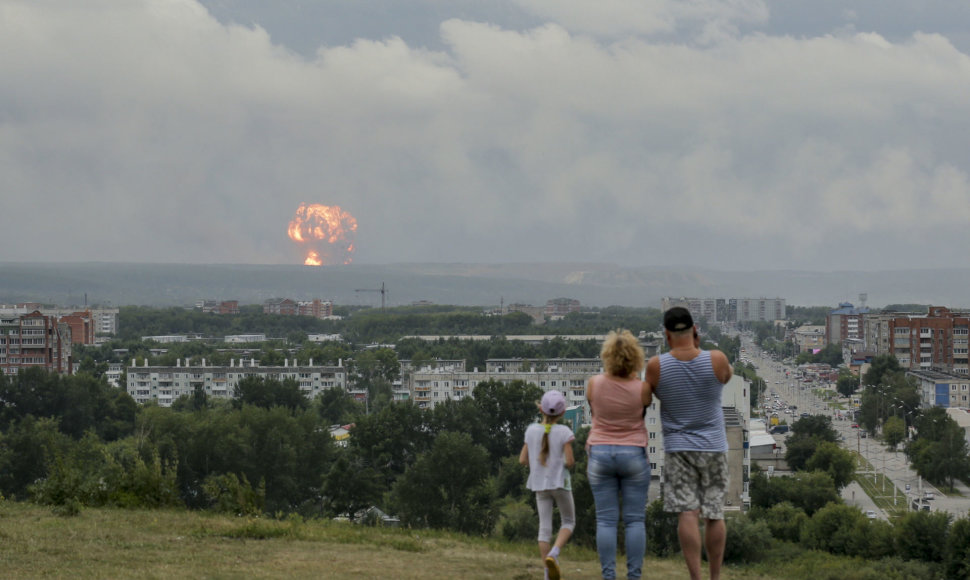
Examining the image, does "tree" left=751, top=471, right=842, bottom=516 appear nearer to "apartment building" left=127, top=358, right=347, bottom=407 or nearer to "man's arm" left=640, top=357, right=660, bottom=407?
"man's arm" left=640, top=357, right=660, bottom=407

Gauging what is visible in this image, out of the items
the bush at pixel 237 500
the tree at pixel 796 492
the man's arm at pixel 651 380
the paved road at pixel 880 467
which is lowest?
the paved road at pixel 880 467

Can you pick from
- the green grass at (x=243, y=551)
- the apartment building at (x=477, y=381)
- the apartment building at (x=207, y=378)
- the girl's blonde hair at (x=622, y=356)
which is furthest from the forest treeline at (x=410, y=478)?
the apartment building at (x=207, y=378)

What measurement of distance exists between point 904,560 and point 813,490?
A: 11.3 m

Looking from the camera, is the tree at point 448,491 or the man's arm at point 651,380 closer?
the man's arm at point 651,380

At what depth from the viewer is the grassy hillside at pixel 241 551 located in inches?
290

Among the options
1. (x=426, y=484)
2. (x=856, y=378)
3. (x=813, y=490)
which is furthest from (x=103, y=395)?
(x=856, y=378)

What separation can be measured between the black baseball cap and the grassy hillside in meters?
2.07

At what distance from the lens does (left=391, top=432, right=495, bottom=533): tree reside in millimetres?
25375

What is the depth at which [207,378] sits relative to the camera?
7069 centimetres

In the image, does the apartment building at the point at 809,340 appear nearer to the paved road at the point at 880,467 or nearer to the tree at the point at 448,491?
the paved road at the point at 880,467

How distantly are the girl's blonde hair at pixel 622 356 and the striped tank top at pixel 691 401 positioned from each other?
0.15 meters

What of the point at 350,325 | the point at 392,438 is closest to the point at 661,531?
the point at 392,438

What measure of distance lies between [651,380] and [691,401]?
261mm

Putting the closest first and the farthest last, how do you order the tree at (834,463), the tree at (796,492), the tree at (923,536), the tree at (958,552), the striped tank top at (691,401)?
the striped tank top at (691,401) → the tree at (958,552) → the tree at (923,536) → the tree at (796,492) → the tree at (834,463)
